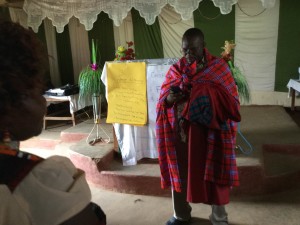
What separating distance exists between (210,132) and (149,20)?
2.00m

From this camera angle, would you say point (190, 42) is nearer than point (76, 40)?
Yes

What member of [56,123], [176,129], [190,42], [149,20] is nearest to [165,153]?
[176,129]

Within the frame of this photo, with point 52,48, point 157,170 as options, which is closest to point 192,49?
point 157,170

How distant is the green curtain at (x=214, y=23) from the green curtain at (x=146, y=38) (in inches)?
29.6

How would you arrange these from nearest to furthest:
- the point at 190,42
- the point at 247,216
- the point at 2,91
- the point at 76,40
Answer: the point at 2,91, the point at 190,42, the point at 247,216, the point at 76,40

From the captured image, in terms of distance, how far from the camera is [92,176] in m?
3.11

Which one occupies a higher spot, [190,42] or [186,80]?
[190,42]

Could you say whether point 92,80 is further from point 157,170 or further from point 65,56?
point 65,56

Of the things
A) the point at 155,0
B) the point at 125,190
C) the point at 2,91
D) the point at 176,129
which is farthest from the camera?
the point at 155,0

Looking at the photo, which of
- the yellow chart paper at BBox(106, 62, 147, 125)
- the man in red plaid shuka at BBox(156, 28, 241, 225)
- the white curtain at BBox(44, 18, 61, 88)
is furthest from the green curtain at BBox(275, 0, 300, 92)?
the white curtain at BBox(44, 18, 61, 88)

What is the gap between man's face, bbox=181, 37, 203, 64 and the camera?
189 centimetres

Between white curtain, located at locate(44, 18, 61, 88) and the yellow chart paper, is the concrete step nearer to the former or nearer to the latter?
the yellow chart paper

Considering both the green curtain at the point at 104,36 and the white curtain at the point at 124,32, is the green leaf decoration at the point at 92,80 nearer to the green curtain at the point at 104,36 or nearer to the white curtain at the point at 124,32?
the white curtain at the point at 124,32

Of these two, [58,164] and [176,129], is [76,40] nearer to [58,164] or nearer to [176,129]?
[176,129]
